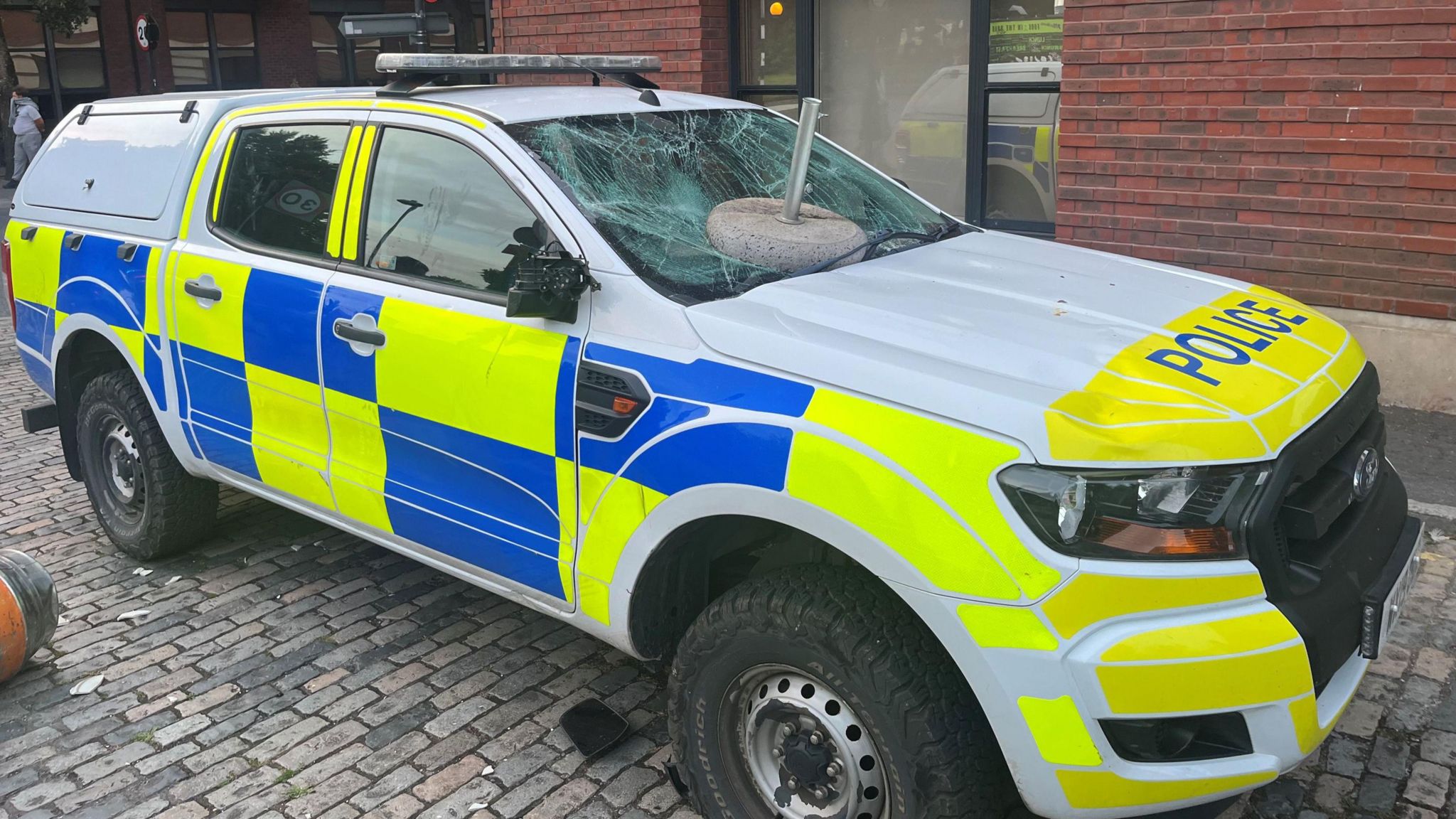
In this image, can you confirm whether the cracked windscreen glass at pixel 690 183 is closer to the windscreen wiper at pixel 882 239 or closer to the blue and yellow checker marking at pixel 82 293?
the windscreen wiper at pixel 882 239

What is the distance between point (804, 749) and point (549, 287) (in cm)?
128

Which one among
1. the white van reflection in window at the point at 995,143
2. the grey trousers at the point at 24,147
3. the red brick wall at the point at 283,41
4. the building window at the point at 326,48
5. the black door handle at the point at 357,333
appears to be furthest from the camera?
the building window at the point at 326,48

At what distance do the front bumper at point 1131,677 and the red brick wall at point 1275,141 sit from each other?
15.0 ft

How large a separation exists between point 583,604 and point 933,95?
6127 mm

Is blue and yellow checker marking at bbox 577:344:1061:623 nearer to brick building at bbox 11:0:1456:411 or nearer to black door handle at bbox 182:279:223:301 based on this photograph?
black door handle at bbox 182:279:223:301

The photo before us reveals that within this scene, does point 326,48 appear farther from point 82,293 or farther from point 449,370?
point 449,370

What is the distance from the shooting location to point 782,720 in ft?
9.29

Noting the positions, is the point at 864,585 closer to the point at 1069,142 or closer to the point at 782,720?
the point at 782,720

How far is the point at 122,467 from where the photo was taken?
16.5 feet

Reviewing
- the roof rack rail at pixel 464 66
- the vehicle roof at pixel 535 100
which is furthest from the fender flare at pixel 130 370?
the roof rack rail at pixel 464 66

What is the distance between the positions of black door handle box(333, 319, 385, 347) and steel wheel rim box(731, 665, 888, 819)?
1.54 meters

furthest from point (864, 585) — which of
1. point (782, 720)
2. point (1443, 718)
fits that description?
point (1443, 718)

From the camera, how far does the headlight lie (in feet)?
7.70

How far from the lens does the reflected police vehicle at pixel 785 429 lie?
7.79 feet
